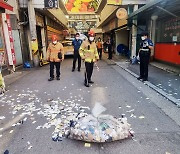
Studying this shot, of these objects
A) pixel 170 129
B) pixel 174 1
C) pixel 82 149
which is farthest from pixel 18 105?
pixel 174 1

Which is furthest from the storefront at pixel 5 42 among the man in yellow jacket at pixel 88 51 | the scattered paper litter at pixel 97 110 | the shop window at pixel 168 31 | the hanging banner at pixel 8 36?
the shop window at pixel 168 31

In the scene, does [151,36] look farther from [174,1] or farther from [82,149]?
[82,149]

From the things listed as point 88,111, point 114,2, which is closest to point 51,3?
point 114,2

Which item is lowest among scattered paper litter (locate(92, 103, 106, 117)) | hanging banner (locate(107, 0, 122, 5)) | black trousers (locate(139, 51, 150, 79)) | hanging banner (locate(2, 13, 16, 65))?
scattered paper litter (locate(92, 103, 106, 117))

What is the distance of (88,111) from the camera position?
4598mm

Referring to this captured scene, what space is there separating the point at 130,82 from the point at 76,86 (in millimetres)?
2243

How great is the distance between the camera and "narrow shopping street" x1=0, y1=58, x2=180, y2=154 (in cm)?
307

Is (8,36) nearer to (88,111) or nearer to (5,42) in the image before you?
(5,42)

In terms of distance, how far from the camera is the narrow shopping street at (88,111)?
3.07 meters

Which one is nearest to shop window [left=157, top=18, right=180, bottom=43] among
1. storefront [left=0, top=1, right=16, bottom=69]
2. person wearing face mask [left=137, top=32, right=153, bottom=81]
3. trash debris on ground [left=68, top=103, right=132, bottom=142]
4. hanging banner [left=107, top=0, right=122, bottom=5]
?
hanging banner [left=107, top=0, right=122, bottom=5]

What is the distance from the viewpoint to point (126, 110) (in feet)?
15.1

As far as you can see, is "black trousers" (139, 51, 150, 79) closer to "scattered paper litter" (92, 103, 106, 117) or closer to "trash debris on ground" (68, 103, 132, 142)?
"scattered paper litter" (92, 103, 106, 117)

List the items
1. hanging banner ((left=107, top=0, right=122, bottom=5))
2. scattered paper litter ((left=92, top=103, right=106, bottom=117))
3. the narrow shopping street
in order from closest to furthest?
the narrow shopping street < scattered paper litter ((left=92, top=103, right=106, bottom=117)) < hanging banner ((left=107, top=0, right=122, bottom=5))

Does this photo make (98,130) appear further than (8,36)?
No
